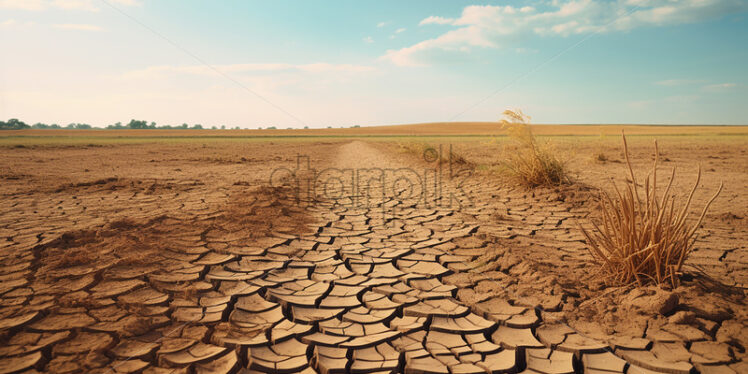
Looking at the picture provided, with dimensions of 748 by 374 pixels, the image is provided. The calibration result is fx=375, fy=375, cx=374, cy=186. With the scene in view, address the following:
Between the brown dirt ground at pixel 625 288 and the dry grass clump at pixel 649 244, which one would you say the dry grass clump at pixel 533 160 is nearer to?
the brown dirt ground at pixel 625 288

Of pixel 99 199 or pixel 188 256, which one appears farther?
pixel 99 199

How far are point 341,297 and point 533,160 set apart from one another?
439cm

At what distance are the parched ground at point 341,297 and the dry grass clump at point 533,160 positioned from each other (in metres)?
1.34

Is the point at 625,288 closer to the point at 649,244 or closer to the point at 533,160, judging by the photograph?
the point at 649,244

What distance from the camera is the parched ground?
1.79 meters

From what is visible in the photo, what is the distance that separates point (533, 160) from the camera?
18.9 ft

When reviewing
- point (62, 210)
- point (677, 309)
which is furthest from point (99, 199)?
point (677, 309)

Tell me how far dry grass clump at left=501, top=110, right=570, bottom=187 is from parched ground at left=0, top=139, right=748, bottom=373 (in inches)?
52.6

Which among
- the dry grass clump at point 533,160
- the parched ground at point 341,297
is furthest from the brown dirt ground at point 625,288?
the dry grass clump at point 533,160

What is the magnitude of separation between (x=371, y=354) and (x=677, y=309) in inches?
67.6

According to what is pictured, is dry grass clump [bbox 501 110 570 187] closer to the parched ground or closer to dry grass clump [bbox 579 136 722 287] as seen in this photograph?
the parched ground

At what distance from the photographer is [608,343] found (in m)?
1.88

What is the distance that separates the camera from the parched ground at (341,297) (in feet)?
5.86

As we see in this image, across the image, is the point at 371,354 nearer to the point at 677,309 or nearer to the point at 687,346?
the point at 687,346
